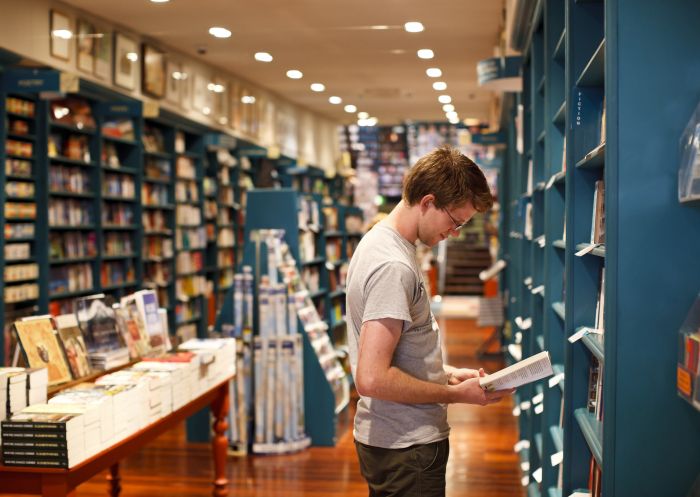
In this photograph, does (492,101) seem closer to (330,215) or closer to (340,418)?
(330,215)

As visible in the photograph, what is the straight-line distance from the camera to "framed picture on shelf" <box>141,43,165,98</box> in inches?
376

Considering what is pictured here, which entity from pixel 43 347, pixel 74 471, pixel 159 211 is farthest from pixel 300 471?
pixel 159 211

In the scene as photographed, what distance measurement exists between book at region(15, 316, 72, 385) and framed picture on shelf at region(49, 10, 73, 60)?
14.2 feet

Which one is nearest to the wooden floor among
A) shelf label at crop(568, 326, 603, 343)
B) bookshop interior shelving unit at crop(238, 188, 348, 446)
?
bookshop interior shelving unit at crop(238, 188, 348, 446)

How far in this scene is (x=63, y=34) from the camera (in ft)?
25.6

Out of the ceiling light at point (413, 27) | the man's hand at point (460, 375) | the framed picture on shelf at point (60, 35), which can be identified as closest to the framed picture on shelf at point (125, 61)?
the framed picture on shelf at point (60, 35)

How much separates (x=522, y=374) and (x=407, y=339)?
12.3 inches

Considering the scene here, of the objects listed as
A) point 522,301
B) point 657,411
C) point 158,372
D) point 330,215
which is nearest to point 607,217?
point 657,411

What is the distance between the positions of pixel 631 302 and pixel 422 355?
61 cm

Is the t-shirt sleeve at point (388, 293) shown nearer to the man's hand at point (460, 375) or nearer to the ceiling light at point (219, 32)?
the man's hand at point (460, 375)

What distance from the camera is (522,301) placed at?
6223 mm

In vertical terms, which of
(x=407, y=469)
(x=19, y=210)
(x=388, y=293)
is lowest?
(x=407, y=469)

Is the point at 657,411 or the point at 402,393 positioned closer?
the point at 657,411

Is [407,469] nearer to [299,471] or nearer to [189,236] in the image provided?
[299,471]
